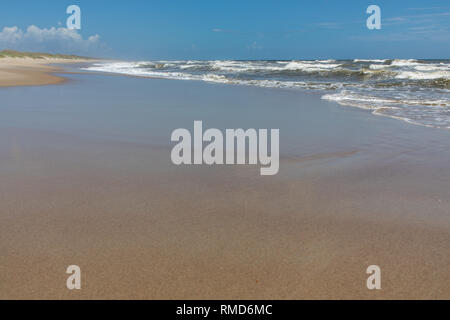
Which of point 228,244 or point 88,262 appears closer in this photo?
point 88,262

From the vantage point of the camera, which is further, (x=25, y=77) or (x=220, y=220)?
(x=25, y=77)

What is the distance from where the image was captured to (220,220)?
256 cm

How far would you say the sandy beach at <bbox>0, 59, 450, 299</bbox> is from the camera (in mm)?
1890

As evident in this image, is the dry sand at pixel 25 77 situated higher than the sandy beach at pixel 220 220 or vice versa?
the dry sand at pixel 25 77

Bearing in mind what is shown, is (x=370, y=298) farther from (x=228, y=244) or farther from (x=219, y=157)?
(x=219, y=157)

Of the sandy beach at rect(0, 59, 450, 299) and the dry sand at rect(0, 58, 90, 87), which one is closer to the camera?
the sandy beach at rect(0, 59, 450, 299)

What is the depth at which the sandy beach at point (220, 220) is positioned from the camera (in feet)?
6.20

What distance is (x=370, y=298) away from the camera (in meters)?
1.81

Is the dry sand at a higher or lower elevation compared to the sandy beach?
higher

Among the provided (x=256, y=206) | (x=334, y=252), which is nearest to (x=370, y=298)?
(x=334, y=252)

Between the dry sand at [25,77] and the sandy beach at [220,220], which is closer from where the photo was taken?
the sandy beach at [220,220]

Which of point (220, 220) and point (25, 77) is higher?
point (25, 77)
